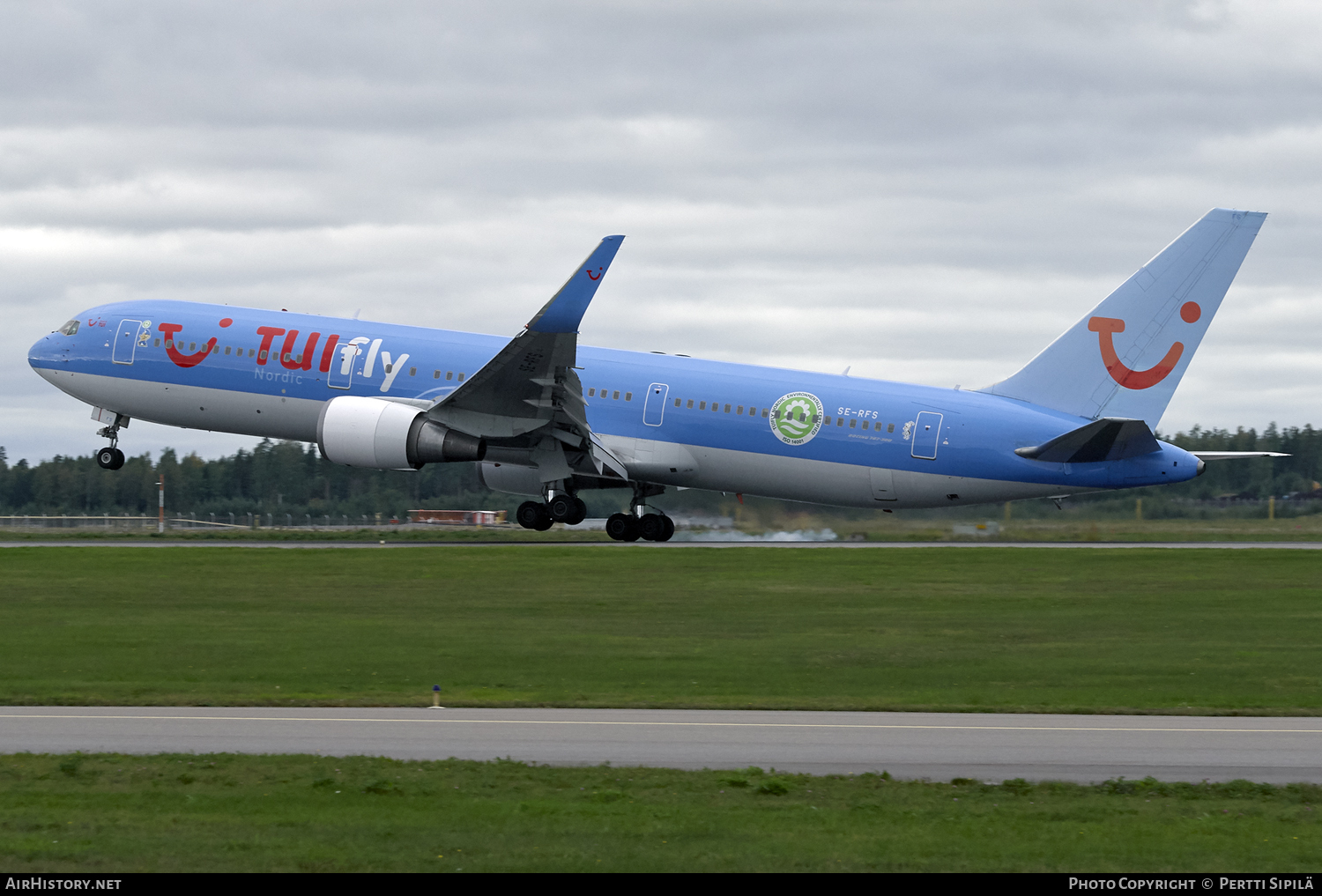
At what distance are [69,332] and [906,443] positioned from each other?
85.1ft

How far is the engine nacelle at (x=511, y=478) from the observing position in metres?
41.1

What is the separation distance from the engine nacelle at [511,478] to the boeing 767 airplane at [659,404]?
0.06 meters

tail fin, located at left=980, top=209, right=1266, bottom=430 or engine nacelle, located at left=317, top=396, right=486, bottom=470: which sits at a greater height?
tail fin, located at left=980, top=209, right=1266, bottom=430

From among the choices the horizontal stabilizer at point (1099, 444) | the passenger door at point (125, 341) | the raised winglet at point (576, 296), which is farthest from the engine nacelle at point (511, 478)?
the horizontal stabilizer at point (1099, 444)

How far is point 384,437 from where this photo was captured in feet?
127

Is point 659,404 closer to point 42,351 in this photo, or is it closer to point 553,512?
point 553,512

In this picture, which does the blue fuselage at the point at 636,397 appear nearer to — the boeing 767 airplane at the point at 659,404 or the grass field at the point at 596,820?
the boeing 767 airplane at the point at 659,404

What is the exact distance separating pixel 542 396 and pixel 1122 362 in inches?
628

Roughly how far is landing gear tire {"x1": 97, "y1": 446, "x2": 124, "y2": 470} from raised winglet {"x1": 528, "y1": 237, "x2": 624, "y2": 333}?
15.9 m

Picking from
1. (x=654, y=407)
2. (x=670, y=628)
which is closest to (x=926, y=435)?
(x=654, y=407)

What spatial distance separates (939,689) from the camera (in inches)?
790

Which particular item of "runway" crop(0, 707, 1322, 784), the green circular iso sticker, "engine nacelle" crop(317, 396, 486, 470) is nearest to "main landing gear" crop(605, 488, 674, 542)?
the green circular iso sticker

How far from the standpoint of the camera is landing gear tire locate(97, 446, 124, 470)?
4403 centimetres

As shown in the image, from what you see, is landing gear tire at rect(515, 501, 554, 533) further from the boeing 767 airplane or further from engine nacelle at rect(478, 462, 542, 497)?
engine nacelle at rect(478, 462, 542, 497)
